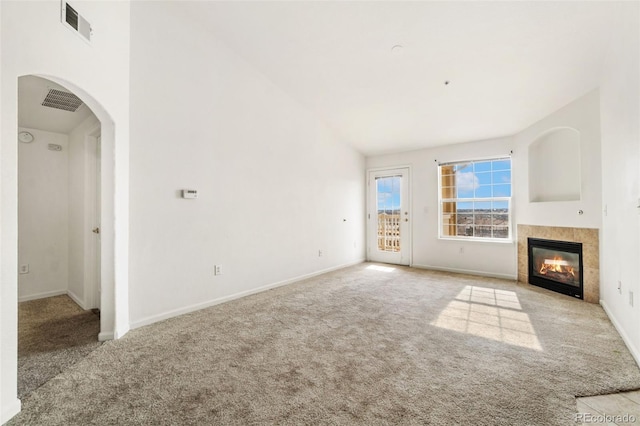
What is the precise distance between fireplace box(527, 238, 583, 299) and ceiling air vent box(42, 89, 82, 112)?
607 centimetres

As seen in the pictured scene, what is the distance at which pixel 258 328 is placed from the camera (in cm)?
263

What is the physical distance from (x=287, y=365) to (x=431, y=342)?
4.02 feet

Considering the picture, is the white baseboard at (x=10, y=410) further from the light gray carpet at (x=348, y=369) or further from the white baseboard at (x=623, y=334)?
the white baseboard at (x=623, y=334)

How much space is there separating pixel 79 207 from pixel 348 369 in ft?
12.3

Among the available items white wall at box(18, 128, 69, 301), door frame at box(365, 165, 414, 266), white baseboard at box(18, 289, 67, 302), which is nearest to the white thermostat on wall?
white wall at box(18, 128, 69, 301)

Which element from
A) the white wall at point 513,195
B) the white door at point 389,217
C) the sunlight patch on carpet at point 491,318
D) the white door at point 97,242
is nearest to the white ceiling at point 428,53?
the white wall at point 513,195

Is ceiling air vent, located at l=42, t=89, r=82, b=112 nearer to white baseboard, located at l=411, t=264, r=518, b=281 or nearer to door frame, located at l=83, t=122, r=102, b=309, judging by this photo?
door frame, located at l=83, t=122, r=102, b=309

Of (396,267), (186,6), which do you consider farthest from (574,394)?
(186,6)

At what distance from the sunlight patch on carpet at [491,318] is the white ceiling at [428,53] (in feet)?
8.72

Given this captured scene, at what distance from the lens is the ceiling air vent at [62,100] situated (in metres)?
2.62

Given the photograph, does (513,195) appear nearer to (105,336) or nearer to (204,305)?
(204,305)

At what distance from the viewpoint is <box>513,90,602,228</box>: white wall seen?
3.28 m

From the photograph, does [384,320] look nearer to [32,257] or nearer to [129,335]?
[129,335]

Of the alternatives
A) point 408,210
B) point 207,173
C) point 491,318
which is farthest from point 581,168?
point 207,173
